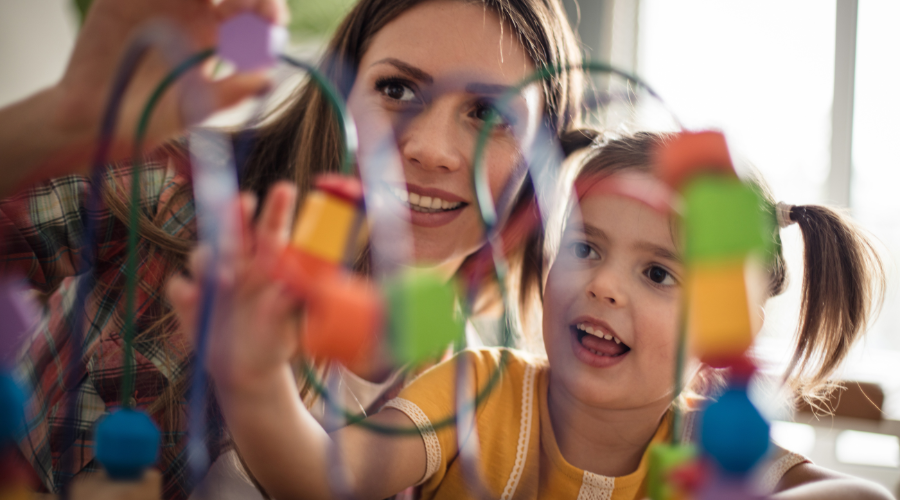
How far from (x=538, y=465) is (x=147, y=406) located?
391 millimetres

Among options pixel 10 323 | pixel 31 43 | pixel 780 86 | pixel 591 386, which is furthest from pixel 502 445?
pixel 780 86

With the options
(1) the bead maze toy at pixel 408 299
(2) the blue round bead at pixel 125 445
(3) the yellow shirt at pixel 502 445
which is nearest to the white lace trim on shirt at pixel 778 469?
(3) the yellow shirt at pixel 502 445

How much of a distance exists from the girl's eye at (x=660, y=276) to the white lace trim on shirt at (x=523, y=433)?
0.63 ft

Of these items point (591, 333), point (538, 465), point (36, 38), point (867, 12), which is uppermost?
point (867, 12)

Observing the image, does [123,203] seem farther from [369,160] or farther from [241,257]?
[241,257]

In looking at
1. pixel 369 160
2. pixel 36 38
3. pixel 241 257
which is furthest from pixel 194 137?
pixel 36 38

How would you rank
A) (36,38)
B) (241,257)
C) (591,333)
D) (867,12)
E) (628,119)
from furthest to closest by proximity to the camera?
(867,12)
(36,38)
(628,119)
(591,333)
(241,257)

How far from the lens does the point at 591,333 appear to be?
0.59m

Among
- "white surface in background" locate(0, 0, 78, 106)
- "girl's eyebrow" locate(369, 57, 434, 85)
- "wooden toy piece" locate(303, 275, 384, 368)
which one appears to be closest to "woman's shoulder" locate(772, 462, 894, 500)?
"wooden toy piece" locate(303, 275, 384, 368)

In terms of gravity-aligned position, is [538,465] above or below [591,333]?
below

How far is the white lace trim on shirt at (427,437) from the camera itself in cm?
58

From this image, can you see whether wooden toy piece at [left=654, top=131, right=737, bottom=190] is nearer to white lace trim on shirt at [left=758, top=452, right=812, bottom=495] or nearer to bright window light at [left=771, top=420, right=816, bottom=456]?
white lace trim on shirt at [left=758, top=452, right=812, bottom=495]

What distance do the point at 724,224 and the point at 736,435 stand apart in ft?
0.31

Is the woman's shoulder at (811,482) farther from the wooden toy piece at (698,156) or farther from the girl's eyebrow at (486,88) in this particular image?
the girl's eyebrow at (486,88)
